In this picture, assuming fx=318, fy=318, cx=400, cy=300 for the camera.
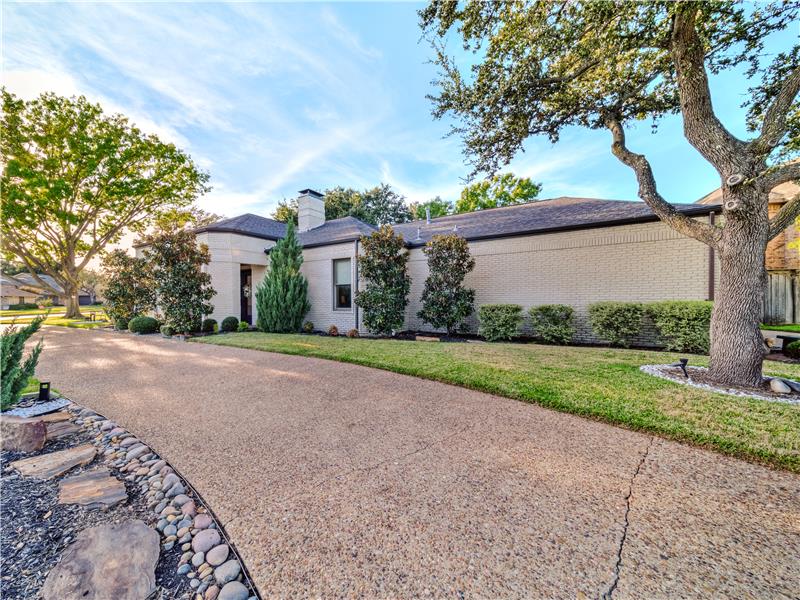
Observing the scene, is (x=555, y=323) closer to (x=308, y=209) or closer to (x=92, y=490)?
(x=92, y=490)

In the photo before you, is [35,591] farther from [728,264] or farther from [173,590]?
[728,264]

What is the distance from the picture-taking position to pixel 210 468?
104 inches

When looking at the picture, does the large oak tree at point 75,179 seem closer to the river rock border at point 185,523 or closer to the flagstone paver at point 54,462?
the flagstone paver at point 54,462

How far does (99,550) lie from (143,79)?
10131mm

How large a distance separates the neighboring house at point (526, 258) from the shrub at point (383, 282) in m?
1.13

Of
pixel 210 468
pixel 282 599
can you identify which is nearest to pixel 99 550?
pixel 210 468

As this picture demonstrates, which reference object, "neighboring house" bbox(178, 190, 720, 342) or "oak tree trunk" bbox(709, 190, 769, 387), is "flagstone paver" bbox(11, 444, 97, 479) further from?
"neighboring house" bbox(178, 190, 720, 342)

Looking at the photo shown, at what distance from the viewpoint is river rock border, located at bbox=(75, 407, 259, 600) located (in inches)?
63.2

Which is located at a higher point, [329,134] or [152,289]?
[329,134]

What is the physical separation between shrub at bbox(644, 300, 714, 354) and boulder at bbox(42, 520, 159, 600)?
9.05 meters

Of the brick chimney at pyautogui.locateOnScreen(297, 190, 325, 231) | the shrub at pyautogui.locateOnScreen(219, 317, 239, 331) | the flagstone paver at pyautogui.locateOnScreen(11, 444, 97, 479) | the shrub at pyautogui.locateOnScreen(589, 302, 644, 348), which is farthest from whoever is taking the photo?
the brick chimney at pyautogui.locateOnScreen(297, 190, 325, 231)

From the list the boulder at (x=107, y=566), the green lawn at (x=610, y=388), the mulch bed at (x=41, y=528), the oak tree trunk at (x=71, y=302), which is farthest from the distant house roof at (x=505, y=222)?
the oak tree trunk at (x=71, y=302)

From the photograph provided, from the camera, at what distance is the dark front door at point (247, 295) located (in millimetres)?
14328

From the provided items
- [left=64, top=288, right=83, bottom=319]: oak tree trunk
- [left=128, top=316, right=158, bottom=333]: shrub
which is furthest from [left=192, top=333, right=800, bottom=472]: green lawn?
[left=64, top=288, right=83, bottom=319]: oak tree trunk
